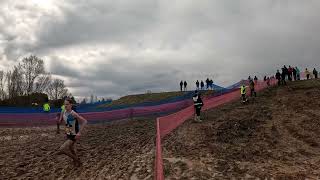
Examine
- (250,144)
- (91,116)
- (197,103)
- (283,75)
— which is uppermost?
(283,75)

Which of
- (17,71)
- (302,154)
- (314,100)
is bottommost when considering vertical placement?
(302,154)

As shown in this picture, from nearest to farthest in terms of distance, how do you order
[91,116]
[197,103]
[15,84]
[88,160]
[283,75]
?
1. [88,160]
2. [197,103]
3. [91,116]
4. [283,75]
5. [15,84]

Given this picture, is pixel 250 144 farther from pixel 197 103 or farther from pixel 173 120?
pixel 197 103

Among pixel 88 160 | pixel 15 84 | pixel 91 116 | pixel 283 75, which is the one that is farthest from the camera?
pixel 15 84

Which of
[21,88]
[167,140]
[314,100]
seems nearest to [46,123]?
[167,140]

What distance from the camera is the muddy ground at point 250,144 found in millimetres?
12219

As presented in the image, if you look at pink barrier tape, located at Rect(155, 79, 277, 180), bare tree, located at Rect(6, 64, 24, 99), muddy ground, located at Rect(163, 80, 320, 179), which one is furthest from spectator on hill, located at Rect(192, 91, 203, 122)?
bare tree, located at Rect(6, 64, 24, 99)

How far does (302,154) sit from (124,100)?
170ft

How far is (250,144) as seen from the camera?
1658cm

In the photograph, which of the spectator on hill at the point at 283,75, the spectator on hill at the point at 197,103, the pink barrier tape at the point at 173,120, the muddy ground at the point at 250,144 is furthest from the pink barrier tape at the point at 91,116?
the spectator on hill at the point at 283,75

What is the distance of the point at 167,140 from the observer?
17094 mm

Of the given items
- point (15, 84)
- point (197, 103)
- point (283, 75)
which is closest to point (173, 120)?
point (197, 103)

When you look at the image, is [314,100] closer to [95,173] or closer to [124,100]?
[95,173]

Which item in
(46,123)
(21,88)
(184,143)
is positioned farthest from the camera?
(21,88)
